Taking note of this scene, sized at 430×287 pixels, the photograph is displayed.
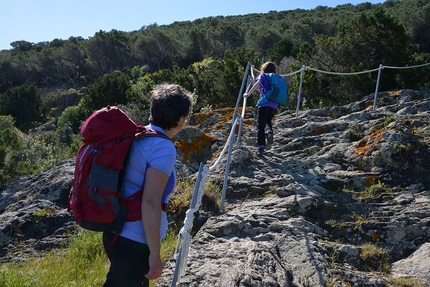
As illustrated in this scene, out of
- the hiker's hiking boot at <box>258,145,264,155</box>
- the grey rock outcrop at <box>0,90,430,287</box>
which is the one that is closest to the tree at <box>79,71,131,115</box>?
the grey rock outcrop at <box>0,90,430,287</box>

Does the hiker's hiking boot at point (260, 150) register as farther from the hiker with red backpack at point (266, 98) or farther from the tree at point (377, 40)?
the tree at point (377, 40)

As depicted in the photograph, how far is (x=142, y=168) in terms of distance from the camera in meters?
2.04

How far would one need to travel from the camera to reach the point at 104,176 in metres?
1.94

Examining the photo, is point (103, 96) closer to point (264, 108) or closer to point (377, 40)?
point (377, 40)

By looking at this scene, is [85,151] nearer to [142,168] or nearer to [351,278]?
[142,168]

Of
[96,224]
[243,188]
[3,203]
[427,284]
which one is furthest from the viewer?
[3,203]

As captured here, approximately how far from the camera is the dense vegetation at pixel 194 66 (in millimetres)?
11875

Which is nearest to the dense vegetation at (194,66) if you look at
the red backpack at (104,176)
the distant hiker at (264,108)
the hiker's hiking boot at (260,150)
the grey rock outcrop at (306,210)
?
the distant hiker at (264,108)

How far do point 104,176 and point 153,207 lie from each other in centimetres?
27

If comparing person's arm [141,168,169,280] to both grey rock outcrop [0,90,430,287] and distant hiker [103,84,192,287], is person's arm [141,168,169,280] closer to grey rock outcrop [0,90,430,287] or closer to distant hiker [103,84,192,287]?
distant hiker [103,84,192,287]

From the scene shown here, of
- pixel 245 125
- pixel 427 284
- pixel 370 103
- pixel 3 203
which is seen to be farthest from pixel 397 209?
pixel 3 203

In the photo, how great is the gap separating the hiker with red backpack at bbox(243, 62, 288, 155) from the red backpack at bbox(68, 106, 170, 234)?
13.5 feet

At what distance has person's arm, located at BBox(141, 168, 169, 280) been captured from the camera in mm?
1972

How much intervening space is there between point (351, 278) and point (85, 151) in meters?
2.40
